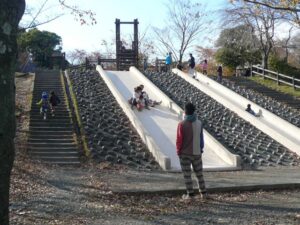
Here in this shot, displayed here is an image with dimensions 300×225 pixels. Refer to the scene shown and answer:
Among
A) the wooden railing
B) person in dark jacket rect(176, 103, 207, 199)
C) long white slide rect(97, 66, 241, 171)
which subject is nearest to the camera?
person in dark jacket rect(176, 103, 207, 199)

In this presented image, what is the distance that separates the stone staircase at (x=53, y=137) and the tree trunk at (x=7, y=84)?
934cm

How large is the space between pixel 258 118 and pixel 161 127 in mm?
4778

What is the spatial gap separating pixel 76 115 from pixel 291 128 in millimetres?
8400

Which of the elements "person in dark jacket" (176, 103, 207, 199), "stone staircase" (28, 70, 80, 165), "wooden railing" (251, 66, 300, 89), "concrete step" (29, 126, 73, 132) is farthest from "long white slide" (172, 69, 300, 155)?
"person in dark jacket" (176, 103, 207, 199)

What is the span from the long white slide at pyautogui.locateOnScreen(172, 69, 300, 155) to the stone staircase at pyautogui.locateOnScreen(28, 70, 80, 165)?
7.37 metres

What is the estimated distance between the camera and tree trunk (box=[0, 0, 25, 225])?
12.1 ft

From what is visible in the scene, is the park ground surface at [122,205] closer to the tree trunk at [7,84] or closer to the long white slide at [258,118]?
the tree trunk at [7,84]

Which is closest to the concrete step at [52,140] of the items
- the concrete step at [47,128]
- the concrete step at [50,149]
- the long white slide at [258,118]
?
the concrete step at [50,149]

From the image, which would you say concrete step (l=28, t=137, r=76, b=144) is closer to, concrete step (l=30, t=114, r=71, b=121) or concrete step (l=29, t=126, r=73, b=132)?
concrete step (l=29, t=126, r=73, b=132)

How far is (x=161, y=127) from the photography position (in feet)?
58.5

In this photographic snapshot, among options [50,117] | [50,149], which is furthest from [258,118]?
[50,149]

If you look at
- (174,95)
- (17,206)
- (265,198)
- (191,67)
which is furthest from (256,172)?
(191,67)

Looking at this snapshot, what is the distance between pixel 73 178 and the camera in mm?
10562

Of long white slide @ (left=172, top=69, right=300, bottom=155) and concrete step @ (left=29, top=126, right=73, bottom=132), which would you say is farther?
long white slide @ (left=172, top=69, right=300, bottom=155)
